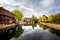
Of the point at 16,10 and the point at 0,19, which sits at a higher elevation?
the point at 16,10

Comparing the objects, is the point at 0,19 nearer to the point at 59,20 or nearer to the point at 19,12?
the point at 59,20

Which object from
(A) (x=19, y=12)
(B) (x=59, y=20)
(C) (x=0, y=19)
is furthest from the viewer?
(A) (x=19, y=12)

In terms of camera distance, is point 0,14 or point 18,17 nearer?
point 0,14

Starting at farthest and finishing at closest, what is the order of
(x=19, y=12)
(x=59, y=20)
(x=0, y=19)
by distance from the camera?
(x=19, y=12)
(x=59, y=20)
(x=0, y=19)

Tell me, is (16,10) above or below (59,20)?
above

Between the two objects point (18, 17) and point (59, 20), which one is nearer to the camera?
point (59, 20)

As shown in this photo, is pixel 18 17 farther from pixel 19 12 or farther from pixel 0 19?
pixel 0 19

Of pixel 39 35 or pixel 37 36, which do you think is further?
pixel 39 35

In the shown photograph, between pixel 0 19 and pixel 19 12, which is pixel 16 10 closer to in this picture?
pixel 19 12

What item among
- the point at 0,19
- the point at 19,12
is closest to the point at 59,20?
the point at 0,19

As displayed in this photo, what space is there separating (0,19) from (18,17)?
52017mm

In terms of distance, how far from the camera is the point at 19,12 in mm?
99188

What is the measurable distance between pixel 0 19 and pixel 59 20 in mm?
26832

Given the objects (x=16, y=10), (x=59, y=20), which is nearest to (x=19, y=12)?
(x=16, y=10)
